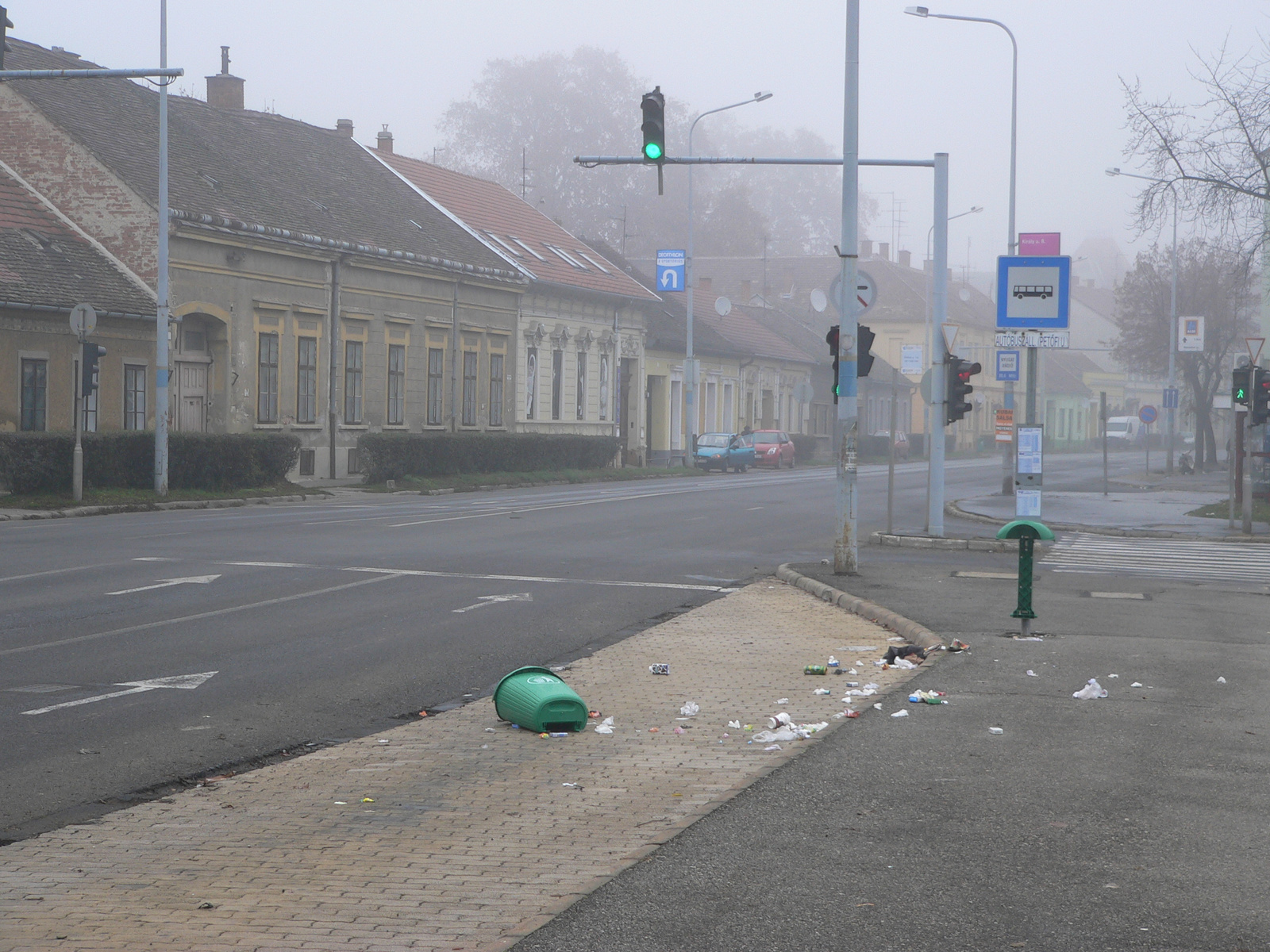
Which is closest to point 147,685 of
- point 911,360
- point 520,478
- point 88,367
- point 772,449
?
point 88,367

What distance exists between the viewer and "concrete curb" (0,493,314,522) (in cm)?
2481

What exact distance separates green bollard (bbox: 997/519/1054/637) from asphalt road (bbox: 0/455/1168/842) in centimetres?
331

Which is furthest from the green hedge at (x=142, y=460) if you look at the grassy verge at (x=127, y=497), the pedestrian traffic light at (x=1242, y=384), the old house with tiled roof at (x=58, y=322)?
the pedestrian traffic light at (x=1242, y=384)

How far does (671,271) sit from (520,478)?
13.6 meters

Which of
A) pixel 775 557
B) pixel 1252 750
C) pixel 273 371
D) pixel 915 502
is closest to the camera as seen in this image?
pixel 1252 750

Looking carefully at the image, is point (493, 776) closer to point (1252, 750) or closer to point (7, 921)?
point (7, 921)

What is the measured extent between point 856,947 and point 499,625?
8.14m

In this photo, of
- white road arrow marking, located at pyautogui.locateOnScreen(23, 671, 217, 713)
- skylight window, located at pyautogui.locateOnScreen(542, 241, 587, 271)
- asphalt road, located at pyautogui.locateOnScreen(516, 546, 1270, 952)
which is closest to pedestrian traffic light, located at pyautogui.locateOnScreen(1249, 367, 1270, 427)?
asphalt road, located at pyautogui.locateOnScreen(516, 546, 1270, 952)

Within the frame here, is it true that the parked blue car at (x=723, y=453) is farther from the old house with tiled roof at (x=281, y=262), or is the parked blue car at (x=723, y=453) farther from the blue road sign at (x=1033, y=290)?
the blue road sign at (x=1033, y=290)

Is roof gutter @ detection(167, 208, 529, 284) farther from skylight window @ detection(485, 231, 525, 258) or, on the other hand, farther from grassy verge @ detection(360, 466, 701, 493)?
grassy verge @ detection(360, 466, 701, 493)

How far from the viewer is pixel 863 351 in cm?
1673

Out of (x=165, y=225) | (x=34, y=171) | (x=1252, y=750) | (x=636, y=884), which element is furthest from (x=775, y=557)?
(x=34, y=171)

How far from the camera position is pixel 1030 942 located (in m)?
4.66

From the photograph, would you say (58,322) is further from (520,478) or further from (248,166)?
(520,478)
